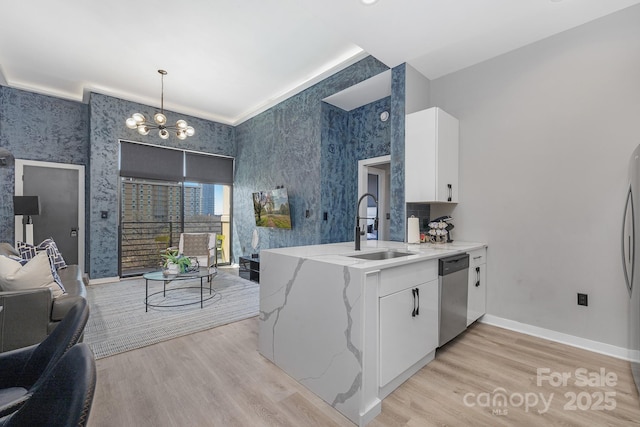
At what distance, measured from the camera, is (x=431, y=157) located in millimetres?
3082

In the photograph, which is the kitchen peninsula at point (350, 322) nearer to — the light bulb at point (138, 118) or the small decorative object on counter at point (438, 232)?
the small decorative object on counter at point (438, 232)

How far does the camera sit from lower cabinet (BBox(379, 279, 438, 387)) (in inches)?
70.1

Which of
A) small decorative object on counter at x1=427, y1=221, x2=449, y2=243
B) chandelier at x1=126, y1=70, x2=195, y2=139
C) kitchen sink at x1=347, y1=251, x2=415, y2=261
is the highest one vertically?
chandelier at x1=126, y1=70, x2=195, y2=139

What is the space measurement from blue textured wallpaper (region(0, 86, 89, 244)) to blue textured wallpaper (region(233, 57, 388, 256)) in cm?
300

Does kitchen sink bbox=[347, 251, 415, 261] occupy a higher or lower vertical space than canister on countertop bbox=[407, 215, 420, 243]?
lower

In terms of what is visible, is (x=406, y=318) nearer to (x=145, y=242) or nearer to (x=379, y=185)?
(x=379, y=185)

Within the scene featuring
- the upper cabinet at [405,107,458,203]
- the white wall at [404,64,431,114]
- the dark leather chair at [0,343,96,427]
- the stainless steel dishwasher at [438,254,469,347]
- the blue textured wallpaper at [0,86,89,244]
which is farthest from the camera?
the blue textured wallpaper at [0,86,89,244]

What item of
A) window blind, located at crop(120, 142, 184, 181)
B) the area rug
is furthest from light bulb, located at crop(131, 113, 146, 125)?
the area rug

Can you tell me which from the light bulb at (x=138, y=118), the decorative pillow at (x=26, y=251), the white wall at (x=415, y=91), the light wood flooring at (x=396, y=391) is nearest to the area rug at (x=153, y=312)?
the light wood flooring at (x=396, y=391)

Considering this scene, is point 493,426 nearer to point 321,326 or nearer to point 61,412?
point 321,326

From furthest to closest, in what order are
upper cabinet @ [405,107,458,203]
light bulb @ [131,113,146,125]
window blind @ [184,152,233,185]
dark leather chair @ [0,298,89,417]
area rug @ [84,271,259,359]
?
window blind @ [184,152,233,185], light bulb @ [131,113,146,125], upper cabinet @ [405,107,458,203], area rug @ [84,271,259,359], dark leather chair @ [0,298,89,417]

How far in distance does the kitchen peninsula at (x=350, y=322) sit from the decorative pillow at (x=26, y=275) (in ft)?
5.84

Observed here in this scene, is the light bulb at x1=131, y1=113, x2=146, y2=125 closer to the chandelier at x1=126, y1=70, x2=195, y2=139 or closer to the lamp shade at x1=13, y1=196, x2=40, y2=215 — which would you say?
the chandelier at x1=126, y1=70, x2=195, y2=139

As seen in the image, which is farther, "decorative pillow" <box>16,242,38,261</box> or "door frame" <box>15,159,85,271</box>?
"door frame" <box>15,159,85,271</box>
